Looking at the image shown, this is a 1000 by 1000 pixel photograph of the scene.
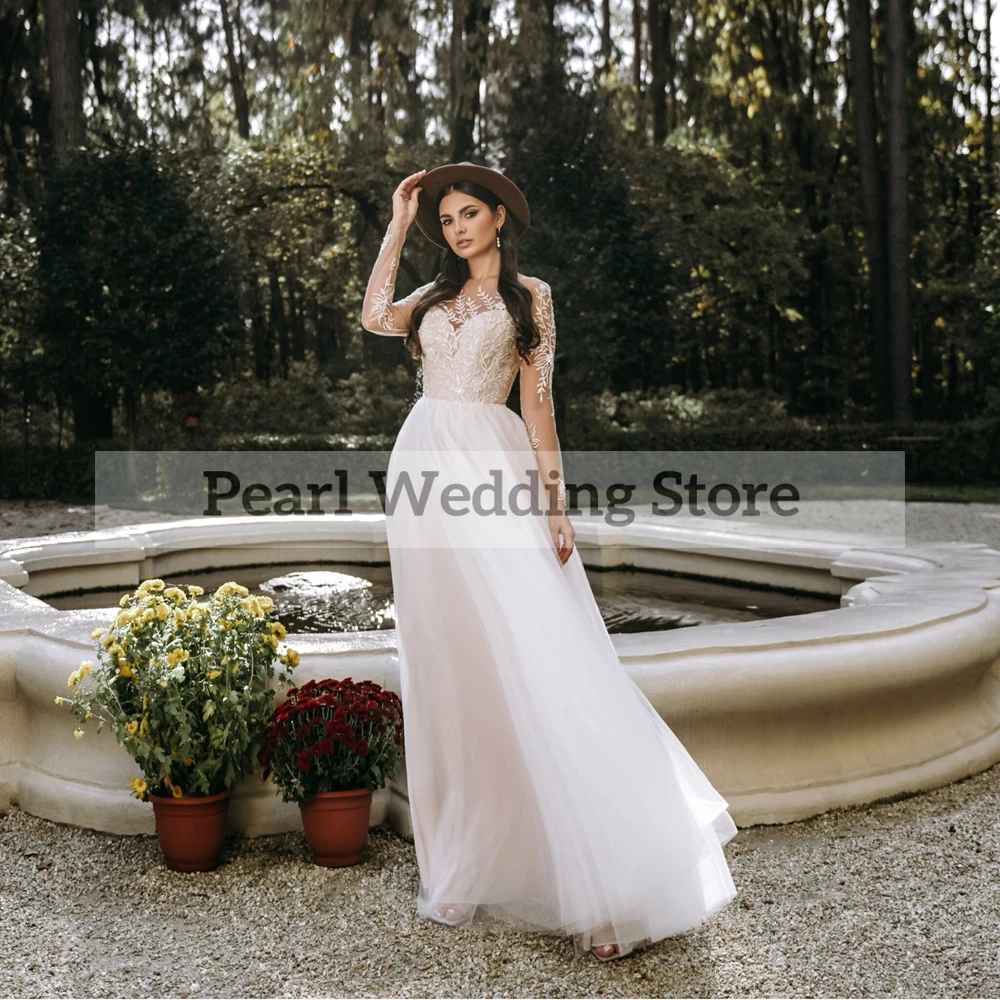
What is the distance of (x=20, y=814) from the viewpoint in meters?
3.11

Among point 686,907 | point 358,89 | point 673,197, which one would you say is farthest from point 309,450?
point 686,907

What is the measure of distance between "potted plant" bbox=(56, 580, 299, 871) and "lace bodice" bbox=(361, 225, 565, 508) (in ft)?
2.67

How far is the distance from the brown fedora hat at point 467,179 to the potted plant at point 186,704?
1.17m

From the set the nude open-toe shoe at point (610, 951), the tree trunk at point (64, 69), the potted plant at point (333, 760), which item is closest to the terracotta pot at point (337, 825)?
the potted plant at point (333, 760)

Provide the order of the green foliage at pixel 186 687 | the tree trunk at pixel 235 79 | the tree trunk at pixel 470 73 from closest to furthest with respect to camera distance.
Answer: the green foliage at pixel 186 687, the tree trunk at pixel 470 73, the tree trunk at pixel 235 79

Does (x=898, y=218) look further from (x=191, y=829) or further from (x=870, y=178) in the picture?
(x=191, y=829)

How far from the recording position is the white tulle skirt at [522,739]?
2254 millimetres

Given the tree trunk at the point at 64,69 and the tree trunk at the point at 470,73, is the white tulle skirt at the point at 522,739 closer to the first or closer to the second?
the tree trunk at the point at 470,73

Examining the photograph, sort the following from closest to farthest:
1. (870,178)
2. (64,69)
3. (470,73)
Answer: (64,69) < (470,73) < (870,178)

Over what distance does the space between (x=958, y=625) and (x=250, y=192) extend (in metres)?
14.7

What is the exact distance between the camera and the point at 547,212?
1362cm

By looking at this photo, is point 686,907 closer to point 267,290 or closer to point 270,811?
point 270,811

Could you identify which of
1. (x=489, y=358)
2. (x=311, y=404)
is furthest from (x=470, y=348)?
(x=311, y=404)

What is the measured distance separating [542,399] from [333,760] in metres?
1.04
